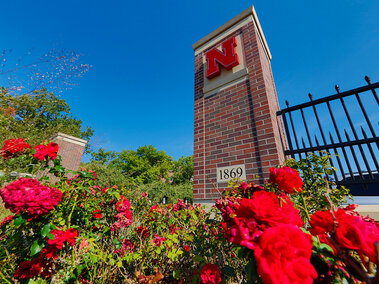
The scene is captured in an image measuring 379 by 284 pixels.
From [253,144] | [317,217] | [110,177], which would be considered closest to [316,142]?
[253,144]

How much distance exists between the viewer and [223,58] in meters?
4.11

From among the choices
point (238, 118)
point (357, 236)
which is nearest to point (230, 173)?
point (238, 118)

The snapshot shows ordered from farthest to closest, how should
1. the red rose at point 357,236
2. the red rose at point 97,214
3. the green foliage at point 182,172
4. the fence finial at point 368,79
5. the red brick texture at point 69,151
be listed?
the green foliage at point 182,172, the red brick texture at point 69,151, the fence finial at point 368,79, the red rose at point 97,214, the red rose at point 357,236

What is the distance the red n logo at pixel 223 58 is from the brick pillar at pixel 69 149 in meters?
11.9

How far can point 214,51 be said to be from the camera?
4406mm

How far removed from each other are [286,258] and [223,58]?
Result: 4.52 meters

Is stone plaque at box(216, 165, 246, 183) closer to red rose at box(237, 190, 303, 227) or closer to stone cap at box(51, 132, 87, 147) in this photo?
red rose at box(237, 190, 303, 227)

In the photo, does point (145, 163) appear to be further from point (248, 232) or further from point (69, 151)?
point (248, 232)

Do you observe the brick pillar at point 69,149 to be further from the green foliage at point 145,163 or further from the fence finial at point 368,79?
the fence finial at point 368,79

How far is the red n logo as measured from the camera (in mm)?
3939

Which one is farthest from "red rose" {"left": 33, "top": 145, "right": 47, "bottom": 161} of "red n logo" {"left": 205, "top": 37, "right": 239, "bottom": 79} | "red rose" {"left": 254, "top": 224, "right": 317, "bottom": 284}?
"red n logo" {"left": 205, "top": 37, "right": 239, "bottom": 79}

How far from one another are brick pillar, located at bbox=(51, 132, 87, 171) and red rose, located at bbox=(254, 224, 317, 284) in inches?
538

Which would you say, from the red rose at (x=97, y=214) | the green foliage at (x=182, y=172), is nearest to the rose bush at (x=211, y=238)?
the red rose at (x=97, y=214)

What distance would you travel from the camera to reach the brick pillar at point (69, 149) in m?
11.1
